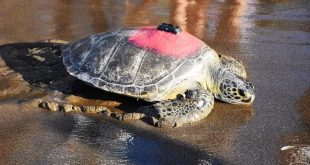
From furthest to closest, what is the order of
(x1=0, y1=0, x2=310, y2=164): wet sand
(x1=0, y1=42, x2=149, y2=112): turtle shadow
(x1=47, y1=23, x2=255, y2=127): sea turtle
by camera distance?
(x1=0, y1=42, x2=149, y2=112): turtle shadow < (x1=47, y1=23, x2=255, y2=127): sea turtle < (x1=0, y1=0, x2=310, y2=164): wet sand

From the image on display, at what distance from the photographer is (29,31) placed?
7.52 metres

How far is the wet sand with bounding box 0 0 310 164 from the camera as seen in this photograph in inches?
157

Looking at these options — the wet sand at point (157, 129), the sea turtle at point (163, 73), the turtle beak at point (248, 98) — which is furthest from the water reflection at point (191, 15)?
the turtle beak at point (248, 98)

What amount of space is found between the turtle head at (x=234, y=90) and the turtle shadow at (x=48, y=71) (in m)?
0.85

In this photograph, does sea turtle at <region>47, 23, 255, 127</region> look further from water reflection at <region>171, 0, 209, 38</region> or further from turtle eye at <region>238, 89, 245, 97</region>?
water reflection at <region>171, 0, 209, 38</region>

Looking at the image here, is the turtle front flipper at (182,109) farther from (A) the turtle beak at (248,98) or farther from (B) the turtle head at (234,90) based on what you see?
(A) the turtle beak at (248,98)

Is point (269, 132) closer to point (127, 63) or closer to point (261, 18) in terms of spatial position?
point (127, 63)

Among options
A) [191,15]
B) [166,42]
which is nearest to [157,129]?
[166,42]

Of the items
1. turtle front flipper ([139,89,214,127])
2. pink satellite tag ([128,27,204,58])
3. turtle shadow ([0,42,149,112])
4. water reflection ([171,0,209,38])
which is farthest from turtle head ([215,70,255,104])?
water reflection ([171,0,209,38])

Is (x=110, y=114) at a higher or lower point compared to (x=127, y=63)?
lower

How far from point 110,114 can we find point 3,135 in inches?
41.9

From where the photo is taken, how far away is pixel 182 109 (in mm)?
4645

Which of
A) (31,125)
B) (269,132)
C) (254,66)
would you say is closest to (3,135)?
(31,125)

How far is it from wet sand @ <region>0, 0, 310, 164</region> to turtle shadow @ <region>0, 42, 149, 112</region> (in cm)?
1
